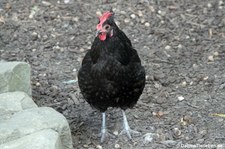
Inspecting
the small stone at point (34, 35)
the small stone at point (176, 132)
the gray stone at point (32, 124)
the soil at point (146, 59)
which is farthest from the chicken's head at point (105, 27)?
the small stone at point (34, 35)

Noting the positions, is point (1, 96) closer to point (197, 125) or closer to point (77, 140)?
point (77, 140)

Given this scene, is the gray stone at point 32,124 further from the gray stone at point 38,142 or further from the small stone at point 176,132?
the small stone at point 176,132

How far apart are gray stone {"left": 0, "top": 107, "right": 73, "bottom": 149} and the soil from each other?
1.94ft

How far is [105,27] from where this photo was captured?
166 inches

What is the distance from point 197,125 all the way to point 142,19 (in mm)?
2099

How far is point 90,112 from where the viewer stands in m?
5.25

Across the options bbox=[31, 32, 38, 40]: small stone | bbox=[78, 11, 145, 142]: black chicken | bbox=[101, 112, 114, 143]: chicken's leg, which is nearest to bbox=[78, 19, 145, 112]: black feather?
bbox=[78, 11, 145, 142]: black chicken

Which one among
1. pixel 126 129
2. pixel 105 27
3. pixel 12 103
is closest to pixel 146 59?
pixel 126 129

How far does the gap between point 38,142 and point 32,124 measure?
11.3 inches

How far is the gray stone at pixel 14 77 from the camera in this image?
4.76 m

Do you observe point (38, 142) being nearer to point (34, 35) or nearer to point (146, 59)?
point (146, 59)

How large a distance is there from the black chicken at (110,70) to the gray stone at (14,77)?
619 mm

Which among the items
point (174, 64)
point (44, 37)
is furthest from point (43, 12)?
point (174, 64)

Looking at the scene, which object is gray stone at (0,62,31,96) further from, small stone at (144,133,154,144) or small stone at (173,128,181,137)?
small stone at (173,128,181,137)
